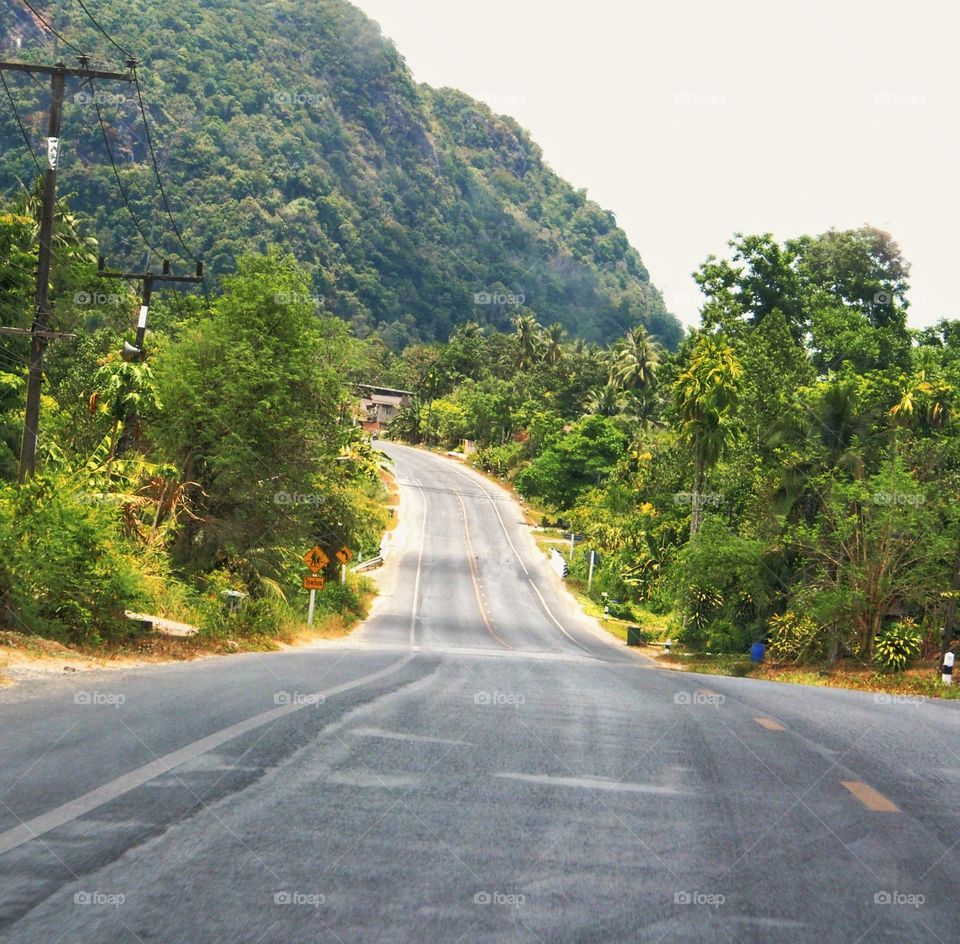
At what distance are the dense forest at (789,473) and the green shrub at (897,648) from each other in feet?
0.20

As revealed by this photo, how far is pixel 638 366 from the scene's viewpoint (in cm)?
10550

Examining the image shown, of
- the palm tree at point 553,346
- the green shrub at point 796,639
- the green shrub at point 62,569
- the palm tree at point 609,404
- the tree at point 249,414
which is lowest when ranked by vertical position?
the green shrub at point 796,639

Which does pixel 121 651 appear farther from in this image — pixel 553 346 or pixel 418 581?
pixel 553 346

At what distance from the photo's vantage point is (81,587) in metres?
16.9

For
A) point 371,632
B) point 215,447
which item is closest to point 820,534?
point 371,632

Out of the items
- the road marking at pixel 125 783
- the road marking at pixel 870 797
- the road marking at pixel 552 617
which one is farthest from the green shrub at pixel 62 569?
the road marking at pixel 552 617

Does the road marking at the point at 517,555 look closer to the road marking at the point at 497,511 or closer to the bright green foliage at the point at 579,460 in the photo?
the road marking at the point at 497,511

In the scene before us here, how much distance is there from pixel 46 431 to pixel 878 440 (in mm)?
31394

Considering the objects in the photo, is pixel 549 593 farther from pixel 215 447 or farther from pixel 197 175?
pixel 197 175

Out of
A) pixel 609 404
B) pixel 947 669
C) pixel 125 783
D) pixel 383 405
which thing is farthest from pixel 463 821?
pixel 383 405

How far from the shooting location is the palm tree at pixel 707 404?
4622 cm

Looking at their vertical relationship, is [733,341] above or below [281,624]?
above

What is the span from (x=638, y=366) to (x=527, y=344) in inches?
1420

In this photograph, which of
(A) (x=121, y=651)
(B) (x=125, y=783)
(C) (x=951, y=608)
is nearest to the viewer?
(B) (x=125, y=783)
